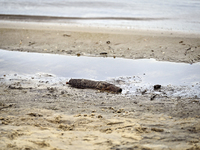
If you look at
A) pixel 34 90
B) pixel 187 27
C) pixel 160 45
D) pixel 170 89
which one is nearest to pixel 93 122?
pixel 34 90

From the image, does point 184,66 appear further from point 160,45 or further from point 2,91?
point 2,91

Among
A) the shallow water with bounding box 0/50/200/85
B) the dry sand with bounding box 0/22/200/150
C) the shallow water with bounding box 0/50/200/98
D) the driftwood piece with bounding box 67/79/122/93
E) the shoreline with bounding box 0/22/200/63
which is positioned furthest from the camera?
the shoreline with bounding box 0/22/200/63

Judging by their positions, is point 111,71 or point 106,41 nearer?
point 111,71

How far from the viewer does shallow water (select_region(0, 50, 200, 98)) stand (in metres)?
6.36

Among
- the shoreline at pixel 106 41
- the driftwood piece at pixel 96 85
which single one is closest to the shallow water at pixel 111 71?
the driftwood piece at pixel 96 85

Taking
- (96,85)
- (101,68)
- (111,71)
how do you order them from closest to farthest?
(96,85), (111,71), (101,68)

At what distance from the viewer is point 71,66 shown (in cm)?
803

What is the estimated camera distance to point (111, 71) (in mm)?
7574

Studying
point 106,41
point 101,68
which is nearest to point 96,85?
point 101,68

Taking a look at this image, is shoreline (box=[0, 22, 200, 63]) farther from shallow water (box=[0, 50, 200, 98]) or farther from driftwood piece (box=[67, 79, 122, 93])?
driftwood piece (box=[67, 79, 122, 93])

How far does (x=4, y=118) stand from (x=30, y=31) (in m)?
8.66

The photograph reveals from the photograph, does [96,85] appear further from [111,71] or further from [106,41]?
[106,41]

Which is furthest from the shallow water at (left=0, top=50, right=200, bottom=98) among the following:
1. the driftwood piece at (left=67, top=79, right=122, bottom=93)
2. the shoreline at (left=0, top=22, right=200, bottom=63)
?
the shoreline at (left=0, top=22, right=200, bottom=63)

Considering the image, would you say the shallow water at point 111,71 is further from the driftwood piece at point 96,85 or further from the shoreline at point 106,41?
the shoreline at point 106,41
